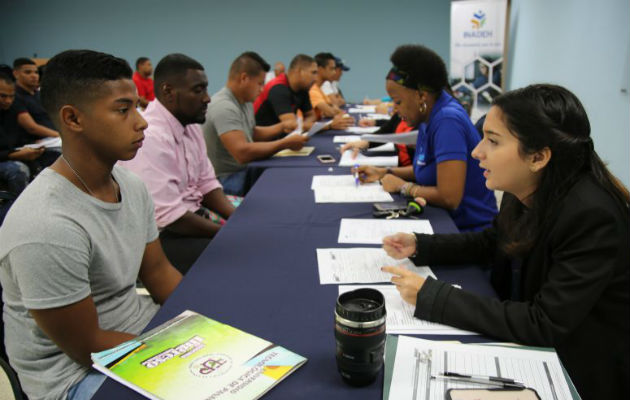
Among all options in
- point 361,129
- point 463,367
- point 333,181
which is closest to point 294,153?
point 333,181

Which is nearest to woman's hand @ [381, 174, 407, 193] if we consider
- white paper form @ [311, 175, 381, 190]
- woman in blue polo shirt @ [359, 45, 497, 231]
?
woman in blue polo shirt @ [359, 45, 497, 231]

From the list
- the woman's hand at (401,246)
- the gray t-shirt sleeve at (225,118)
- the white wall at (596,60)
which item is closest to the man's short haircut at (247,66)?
the gray t-shirt sleeve at (225,118)

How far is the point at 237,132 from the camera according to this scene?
2.80 meters

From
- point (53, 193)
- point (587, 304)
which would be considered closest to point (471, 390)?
point (587, 304)

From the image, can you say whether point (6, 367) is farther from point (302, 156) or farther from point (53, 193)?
point (302, 156)

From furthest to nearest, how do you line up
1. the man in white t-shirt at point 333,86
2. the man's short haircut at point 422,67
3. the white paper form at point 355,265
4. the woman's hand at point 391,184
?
the man in white t-shirt at point 333,86, the woman's hand at point 391,184, the man's short haircut at point 422,67, the white paper form at point 355,265

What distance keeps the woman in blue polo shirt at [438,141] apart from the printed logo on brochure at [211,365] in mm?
1214

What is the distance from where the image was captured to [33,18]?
862cm

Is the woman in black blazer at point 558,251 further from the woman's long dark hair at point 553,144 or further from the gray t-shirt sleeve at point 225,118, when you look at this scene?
the gray t-shirt sleeve at point 225,118

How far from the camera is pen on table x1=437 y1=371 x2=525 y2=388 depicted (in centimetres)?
79

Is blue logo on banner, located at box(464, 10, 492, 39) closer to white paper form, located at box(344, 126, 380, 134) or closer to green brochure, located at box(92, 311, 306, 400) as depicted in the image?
white paper form, located at box(344, 126, 380, 134)

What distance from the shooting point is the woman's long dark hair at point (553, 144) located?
1.03 m

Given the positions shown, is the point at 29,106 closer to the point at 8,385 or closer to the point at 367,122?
the point at 367,122

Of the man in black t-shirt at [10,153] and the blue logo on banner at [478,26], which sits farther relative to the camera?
the blue logo on banner at [478,26]
